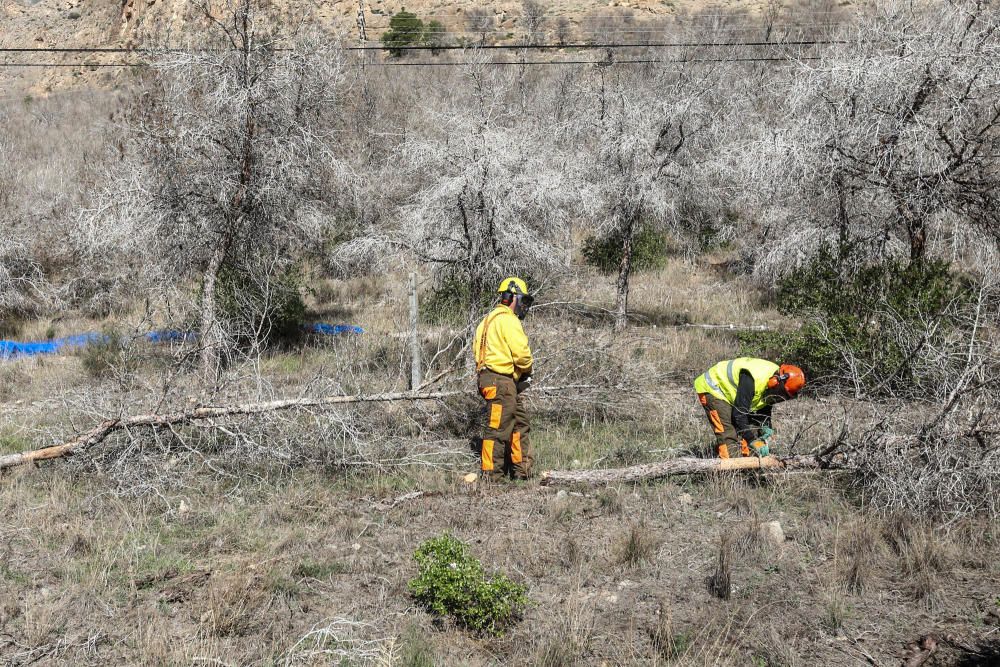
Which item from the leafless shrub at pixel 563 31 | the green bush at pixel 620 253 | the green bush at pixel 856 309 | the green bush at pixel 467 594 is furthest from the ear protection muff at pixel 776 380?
the leafless shrub at pixel 563 31

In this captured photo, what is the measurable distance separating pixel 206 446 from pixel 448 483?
2364mm

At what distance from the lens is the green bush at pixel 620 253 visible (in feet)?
59.3

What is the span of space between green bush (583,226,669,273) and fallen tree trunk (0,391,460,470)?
451 inches

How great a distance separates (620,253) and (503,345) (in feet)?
38.4

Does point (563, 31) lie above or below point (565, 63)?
above

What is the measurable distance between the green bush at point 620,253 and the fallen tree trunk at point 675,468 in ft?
37.1

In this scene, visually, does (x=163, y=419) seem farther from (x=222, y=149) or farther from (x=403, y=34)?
(x=403, y=34)

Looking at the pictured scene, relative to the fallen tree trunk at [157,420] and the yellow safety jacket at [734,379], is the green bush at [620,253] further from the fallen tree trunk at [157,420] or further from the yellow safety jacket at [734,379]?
the fallen tree trunk at [157,420]

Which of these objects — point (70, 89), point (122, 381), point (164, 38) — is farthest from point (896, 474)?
point (70, 89)

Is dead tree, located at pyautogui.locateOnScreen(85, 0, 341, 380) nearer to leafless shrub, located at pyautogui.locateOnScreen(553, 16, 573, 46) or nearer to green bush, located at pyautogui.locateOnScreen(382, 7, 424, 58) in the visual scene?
green bush, located at pyautogui.locateOnScreen(382, 7, 424, 58)

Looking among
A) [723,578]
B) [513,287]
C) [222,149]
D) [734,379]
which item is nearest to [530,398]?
[513,287]

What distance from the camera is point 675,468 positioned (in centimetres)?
633

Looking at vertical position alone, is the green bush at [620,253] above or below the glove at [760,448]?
below

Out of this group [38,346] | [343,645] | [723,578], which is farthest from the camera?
[38,346]
